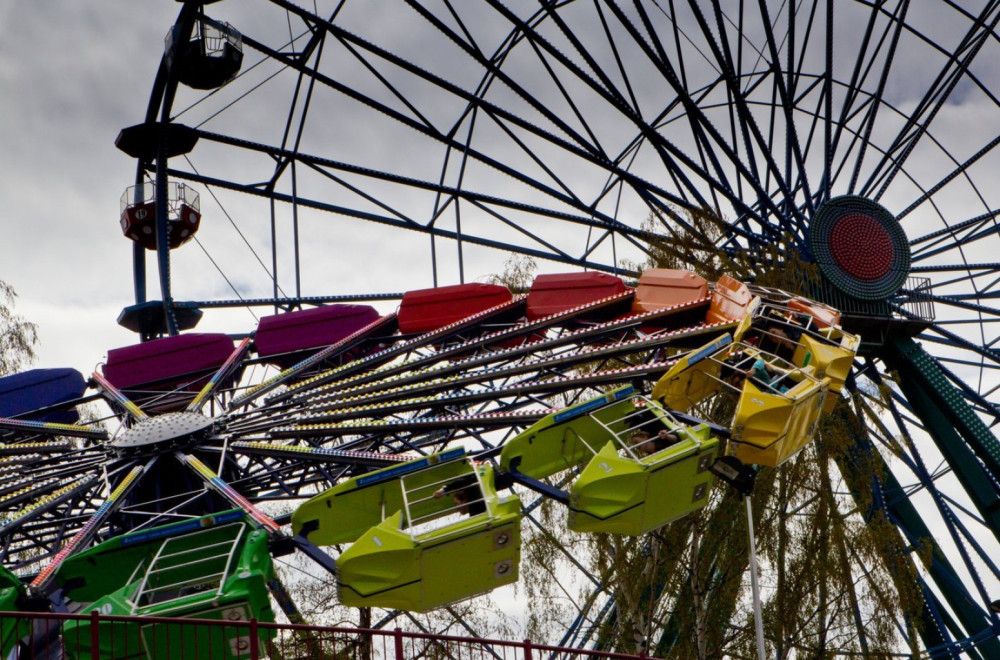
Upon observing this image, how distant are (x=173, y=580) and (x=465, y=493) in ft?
10.3

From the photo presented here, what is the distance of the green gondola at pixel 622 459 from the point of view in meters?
14.7

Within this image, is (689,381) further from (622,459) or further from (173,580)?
(173,580)

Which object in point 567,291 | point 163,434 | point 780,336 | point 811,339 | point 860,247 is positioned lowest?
point 811,339

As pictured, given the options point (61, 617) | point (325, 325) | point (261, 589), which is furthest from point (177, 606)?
point (325, 325)

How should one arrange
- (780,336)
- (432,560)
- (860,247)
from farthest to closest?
(860,247), (780,336), (432,560)

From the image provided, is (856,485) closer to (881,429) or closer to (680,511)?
(881,429)

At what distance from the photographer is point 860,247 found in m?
23.4

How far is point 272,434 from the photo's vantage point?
61.5 feet

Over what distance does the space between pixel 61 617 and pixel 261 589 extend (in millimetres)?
2826

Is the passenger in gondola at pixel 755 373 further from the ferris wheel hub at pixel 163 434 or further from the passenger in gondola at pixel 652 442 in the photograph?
the ferris wheel hub at pixel 163 434

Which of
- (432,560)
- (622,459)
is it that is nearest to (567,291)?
(622,459)

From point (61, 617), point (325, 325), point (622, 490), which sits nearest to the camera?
point (61, 617)

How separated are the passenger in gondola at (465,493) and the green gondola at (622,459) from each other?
674mm

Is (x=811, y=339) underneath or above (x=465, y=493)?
above
